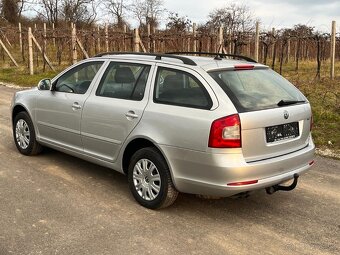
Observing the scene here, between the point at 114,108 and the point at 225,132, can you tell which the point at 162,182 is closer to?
the point at 225,132

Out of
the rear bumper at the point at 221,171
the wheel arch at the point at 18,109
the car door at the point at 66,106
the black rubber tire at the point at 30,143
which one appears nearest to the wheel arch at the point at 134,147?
the rear bumper at the point at 221,171

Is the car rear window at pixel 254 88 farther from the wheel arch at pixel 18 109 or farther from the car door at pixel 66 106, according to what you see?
the wheel arch at pixel 18 109

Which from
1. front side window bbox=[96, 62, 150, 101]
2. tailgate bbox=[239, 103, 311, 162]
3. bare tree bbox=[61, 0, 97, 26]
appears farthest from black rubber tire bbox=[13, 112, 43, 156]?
bare tree bbox=[61, 0, 97, 26]

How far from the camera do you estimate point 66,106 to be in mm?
5332

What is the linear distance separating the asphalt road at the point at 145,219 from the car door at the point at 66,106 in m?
0.48

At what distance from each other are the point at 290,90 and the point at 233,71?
71cm

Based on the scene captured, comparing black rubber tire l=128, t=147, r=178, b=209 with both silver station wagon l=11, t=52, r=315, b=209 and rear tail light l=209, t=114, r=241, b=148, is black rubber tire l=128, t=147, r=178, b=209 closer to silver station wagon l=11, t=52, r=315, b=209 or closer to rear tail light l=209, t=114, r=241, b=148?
silver station wagon l=11, t=52, r=315, b=209

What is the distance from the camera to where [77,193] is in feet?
15.7

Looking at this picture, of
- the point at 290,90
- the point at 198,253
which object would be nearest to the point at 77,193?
the point at 198,253

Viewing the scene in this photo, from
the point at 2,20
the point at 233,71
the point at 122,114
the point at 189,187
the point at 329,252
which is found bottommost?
the point at 329,252

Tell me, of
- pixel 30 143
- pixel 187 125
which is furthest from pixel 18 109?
pixel 187 125

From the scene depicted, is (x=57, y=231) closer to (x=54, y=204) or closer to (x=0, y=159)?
(x=54, y=204)

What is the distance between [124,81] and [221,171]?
5.53 feet

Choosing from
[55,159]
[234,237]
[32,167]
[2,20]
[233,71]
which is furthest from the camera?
[2,20]
